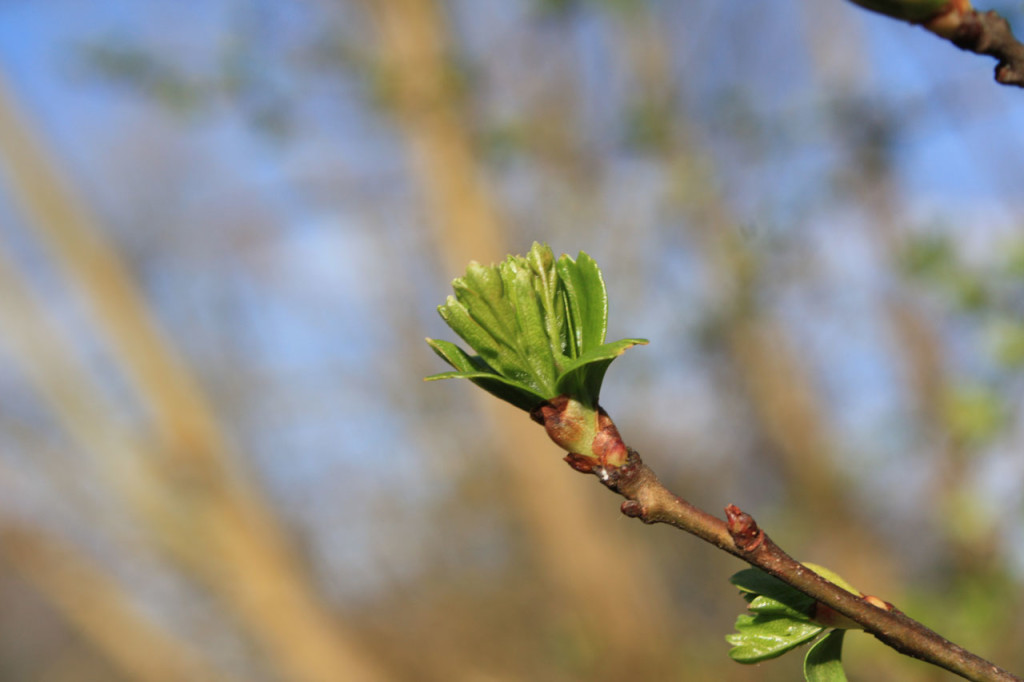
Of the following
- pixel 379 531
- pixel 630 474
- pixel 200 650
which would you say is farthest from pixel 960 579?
pixel 379 531

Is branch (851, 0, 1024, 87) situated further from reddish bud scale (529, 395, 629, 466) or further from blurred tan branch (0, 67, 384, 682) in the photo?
blurred tan branch (0, 67, 384, 682)

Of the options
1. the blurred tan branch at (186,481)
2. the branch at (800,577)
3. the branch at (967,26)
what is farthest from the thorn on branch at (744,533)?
the blurred tan branch at (186,481)

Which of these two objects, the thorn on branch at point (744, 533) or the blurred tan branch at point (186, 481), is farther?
the blurred tan branch at point (186, 481)

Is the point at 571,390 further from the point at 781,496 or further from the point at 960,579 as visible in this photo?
the point at 781,496

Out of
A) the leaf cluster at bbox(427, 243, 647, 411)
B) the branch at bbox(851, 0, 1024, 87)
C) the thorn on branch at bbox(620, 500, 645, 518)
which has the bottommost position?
the thorn on branch at bbox(620, 500, 645, 518)

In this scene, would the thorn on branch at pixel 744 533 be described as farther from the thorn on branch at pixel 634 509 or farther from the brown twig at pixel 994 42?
the brown twig at pixel 994 42

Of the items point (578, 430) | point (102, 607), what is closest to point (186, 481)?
point (102, 607)

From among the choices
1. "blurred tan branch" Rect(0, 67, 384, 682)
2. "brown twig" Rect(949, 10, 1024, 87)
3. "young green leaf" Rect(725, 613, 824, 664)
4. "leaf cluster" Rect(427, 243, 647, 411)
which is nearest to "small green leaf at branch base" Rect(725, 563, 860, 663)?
"young green leaf" Rect(725, 613, 824, 664)
